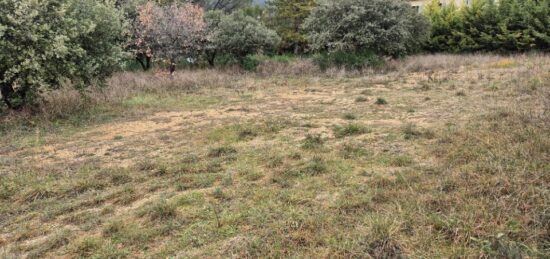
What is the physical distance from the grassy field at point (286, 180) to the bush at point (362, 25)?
24.8 ft

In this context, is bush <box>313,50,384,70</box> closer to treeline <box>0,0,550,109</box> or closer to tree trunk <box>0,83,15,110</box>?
treeline <box>0,0,550,109</box>

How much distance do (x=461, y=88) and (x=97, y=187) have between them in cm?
878

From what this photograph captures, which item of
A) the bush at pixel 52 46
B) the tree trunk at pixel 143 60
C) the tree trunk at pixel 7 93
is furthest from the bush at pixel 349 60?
the tree trunk at pixel 7 93

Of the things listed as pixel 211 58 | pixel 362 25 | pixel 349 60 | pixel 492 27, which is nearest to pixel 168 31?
pixel 211 58

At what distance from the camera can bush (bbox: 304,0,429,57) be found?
1617cm

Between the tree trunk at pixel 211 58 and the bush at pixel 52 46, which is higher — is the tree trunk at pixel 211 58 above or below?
below

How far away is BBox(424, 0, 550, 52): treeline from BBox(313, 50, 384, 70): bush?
5.34m

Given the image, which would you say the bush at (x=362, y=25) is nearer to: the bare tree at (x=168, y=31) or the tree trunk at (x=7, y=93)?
the bare tree at (x=168, y=31)

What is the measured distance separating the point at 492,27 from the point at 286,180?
1764 centimetres

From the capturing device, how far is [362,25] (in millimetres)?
16344

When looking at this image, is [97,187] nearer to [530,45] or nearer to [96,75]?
[96,75]

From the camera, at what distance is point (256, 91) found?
1235 cm

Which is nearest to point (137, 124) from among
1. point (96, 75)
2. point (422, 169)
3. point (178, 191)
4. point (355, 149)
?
point (96, 75)

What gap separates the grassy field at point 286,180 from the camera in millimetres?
3125
